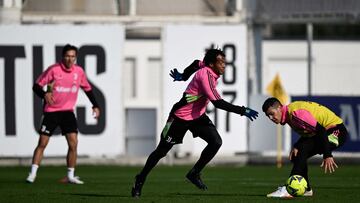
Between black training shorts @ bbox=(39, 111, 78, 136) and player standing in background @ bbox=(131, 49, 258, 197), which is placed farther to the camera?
black training shorts @ bbox=(39, 111, 78, 136)

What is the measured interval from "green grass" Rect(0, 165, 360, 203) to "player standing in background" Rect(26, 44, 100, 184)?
17.9 inches

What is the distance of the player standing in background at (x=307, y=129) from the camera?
15.5m

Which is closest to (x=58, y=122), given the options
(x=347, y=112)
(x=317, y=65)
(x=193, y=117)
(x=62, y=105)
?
(x=62, y=105)

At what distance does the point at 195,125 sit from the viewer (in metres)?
16.2

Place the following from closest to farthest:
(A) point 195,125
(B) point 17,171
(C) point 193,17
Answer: (A) point 195,125 < (B) point 17,171 < (C) point 193,17

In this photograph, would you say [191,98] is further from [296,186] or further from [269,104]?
[296,186]

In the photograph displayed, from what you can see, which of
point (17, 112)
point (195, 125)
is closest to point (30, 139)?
point (17, 112)

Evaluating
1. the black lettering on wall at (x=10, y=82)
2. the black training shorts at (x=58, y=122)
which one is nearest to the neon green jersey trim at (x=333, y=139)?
the black training shorts at (x=58, y=122)

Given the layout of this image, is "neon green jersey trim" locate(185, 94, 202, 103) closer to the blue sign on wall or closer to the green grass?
the green grass

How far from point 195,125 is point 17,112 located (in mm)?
11868

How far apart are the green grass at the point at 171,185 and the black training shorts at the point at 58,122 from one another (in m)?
0.90

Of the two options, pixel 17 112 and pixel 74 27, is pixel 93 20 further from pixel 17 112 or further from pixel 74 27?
pixel 17 112

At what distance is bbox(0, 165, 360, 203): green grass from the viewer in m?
16.0

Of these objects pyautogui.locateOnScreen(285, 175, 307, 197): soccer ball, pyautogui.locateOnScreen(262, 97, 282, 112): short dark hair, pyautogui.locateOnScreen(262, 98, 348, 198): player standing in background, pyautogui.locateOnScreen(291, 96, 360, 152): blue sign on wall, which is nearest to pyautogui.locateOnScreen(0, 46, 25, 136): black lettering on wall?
pyautogui.locateOnScreen(291, 96, 360, 152): blue sign on wall
